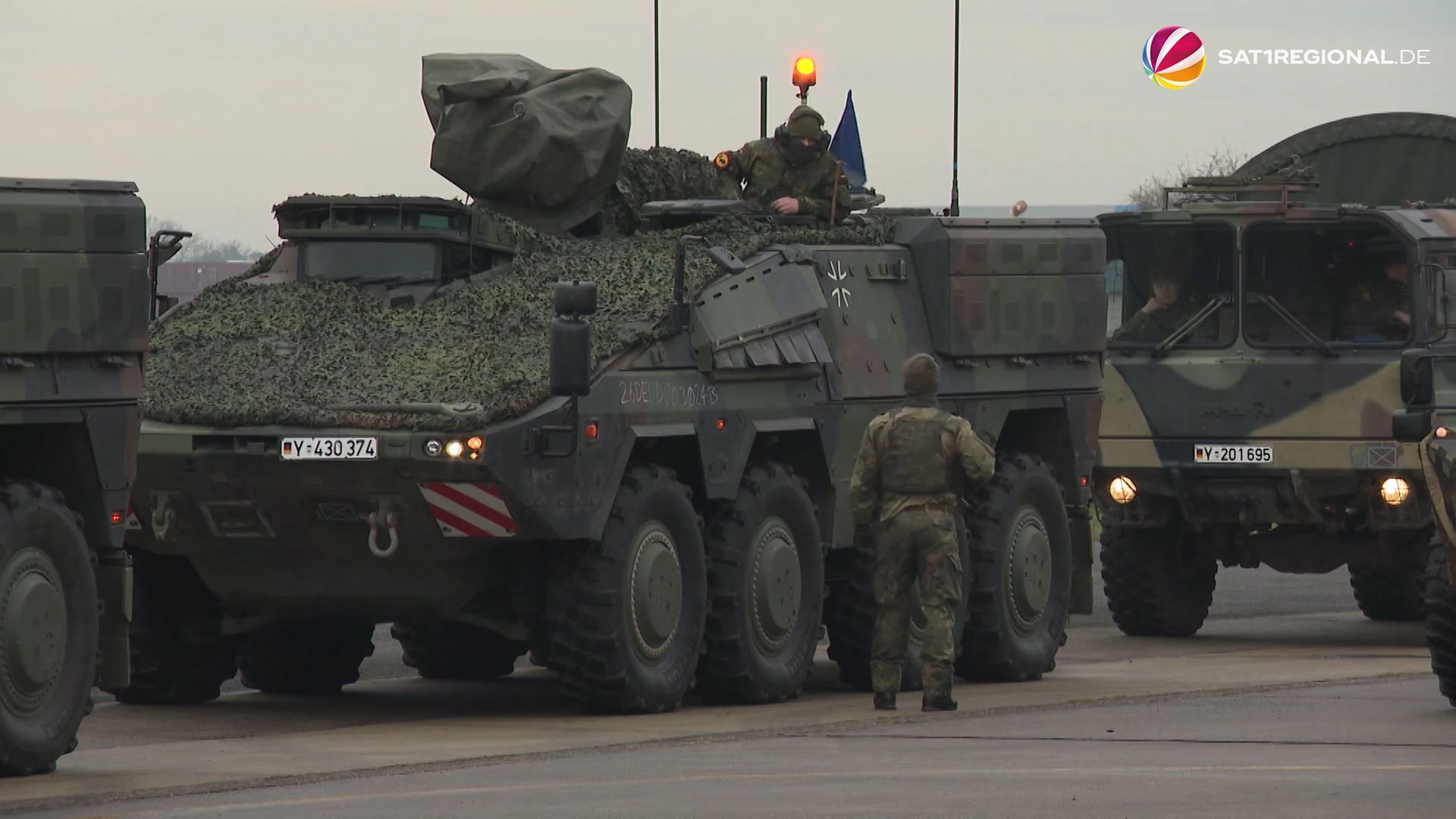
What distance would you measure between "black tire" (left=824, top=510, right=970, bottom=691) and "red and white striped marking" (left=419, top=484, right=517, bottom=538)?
3181 mm

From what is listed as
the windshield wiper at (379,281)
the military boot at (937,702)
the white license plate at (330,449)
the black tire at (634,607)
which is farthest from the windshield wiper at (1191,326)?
the white license plate at (330,449)

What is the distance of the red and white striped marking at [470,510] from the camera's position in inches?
505

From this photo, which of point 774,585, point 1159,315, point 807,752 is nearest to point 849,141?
point 1159,315

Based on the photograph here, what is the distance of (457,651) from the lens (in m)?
16.3

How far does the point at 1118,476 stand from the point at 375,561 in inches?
295

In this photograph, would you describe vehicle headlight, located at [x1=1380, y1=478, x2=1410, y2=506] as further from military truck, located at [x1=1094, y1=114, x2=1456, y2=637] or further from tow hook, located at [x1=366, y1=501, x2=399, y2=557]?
tow hook, located at [x1=366, y1=501, x2=399, y2=557]

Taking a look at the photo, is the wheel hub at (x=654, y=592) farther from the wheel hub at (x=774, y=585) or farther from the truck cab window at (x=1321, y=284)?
the truck cab window at (x=1321, y=284)

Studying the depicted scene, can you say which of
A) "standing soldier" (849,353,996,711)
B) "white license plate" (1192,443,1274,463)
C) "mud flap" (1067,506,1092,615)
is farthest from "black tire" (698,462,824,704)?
"white license plate" (1192,443,1274,463)

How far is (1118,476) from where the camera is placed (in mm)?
19562

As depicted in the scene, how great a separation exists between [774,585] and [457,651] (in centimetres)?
253

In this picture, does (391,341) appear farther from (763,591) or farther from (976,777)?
(976,777)

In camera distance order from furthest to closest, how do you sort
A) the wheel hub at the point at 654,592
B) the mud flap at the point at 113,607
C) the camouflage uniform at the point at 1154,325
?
1. the camouflage uniform at the point at 1154,325
2. the wheel hub at the point at 654,592
3. the mud flap at the point at 113,607

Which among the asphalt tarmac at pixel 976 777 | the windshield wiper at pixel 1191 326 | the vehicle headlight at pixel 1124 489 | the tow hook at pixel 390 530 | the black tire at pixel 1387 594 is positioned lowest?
the black tire at pixel 1387 594

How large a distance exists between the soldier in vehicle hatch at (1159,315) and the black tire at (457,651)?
17.6 feet
